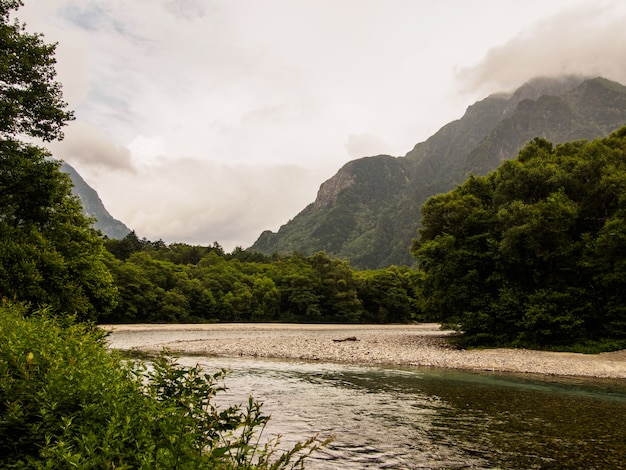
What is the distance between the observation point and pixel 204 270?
349ft

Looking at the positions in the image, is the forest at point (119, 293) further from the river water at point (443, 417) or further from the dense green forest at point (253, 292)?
the dense green forest at point (253, 292)

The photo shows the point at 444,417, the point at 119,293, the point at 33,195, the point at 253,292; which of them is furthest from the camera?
the point at 253,292

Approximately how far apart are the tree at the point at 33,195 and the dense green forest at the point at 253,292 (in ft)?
197

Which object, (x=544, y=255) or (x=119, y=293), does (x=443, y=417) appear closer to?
(x=544, y=255)

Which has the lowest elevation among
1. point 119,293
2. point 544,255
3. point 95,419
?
point 95,419

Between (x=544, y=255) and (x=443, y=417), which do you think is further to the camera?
(x=544, y=255)

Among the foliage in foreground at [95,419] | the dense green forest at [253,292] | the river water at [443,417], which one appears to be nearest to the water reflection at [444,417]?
the river water at [443,417]

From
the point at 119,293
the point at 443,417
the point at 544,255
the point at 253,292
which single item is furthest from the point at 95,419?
the point at 253,292

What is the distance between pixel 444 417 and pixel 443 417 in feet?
0.12

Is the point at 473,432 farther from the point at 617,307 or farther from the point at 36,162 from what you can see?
the point at 617,307

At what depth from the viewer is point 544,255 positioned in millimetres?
37000

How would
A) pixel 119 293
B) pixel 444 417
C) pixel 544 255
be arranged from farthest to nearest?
pixel 544 255, pixel 119 293, pixel 444 417

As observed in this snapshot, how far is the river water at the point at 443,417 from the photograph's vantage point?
11.3 metres

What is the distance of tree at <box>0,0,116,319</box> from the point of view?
20.5 meters
